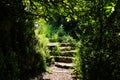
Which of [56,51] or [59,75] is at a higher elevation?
[56,51]

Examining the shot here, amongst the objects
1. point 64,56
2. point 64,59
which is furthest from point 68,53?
point 64,59

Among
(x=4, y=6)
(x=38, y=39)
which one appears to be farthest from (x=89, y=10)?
(x=38, y=39)

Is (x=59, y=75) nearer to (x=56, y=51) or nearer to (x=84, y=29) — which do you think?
(x=84, y=29)

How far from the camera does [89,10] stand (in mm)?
6027

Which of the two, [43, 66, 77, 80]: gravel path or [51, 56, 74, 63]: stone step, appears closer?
[43, 66, 77, 80]: gravel path

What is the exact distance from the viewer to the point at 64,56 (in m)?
11.0

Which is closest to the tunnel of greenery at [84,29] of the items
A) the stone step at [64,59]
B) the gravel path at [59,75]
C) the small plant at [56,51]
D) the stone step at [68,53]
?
the gravel path at [59,75]

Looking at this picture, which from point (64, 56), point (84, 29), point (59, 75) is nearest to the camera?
Result: point (84, 29)

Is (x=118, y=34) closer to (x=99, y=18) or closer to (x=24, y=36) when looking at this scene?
(x=99, y=18)

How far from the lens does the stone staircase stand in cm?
981

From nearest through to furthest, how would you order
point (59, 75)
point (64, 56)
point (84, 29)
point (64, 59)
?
point (84, 29) < point (59, 75) < point (64, 59) < point (64, 56)

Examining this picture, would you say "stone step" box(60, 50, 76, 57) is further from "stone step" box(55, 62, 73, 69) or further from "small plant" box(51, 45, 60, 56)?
"stone step" box(55, 62, 73, 69)

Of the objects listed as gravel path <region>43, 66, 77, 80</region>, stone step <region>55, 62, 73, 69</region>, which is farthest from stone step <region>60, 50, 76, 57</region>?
gravel path <region>43, 66, 77, 80</region>

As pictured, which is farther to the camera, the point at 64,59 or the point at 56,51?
the point at 56,51
